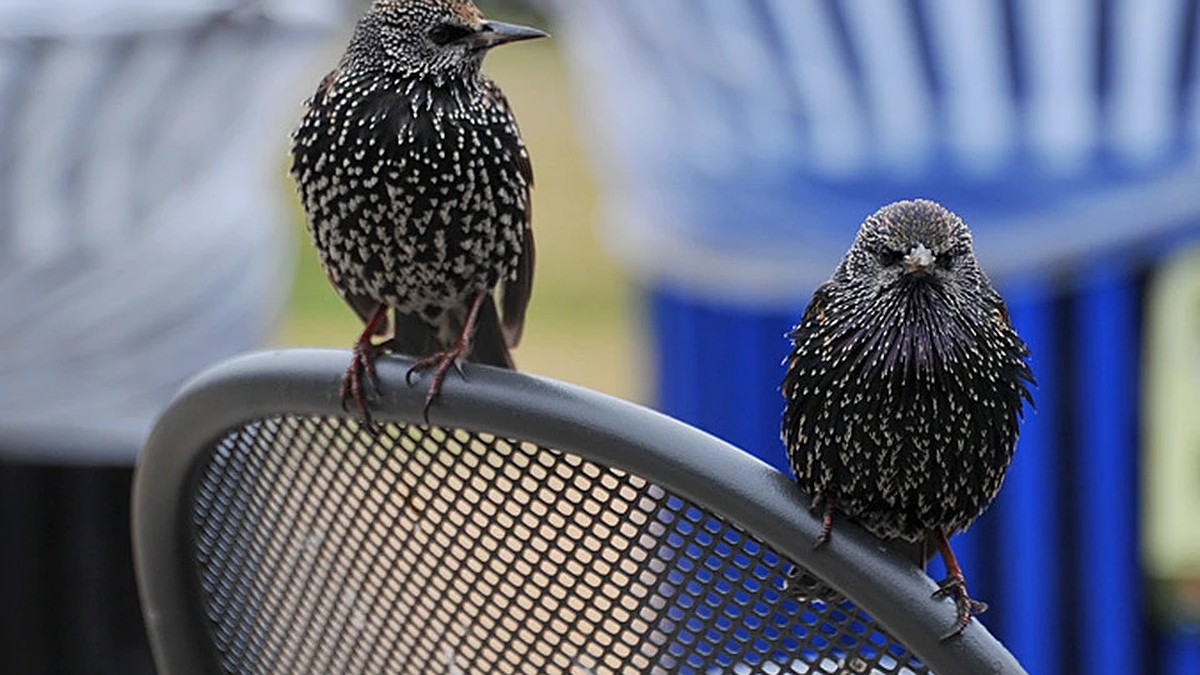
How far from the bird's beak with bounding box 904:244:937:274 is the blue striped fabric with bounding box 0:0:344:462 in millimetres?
2083

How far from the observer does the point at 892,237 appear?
1.78 m

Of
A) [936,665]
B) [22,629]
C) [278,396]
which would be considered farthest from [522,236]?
[22,629]

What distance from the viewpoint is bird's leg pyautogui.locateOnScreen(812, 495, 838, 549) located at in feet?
4.46

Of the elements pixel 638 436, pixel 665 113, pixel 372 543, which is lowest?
pixel 372 543

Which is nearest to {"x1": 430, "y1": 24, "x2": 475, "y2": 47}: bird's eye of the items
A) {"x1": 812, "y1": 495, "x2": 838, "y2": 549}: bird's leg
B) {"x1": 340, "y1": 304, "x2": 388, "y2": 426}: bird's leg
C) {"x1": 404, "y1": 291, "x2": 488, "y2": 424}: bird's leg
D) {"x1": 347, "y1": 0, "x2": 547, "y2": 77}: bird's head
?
{"x1": 347, "y1": 0, "x2": 547, "y2": 77}: bird's head

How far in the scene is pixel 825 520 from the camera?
54.4 inches

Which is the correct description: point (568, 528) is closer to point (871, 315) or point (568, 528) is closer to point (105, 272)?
point (871, 315)

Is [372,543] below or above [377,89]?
below

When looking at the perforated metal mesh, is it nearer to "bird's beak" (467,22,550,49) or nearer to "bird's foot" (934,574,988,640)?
"bird's foot" (934,574,988,640)

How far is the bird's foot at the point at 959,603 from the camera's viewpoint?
1.32 metres

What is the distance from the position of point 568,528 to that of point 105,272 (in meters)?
2.60

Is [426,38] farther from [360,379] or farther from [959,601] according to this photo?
[959,601]

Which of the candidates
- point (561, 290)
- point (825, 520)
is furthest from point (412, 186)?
point (561, 290)

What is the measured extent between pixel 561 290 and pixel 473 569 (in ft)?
32.6
